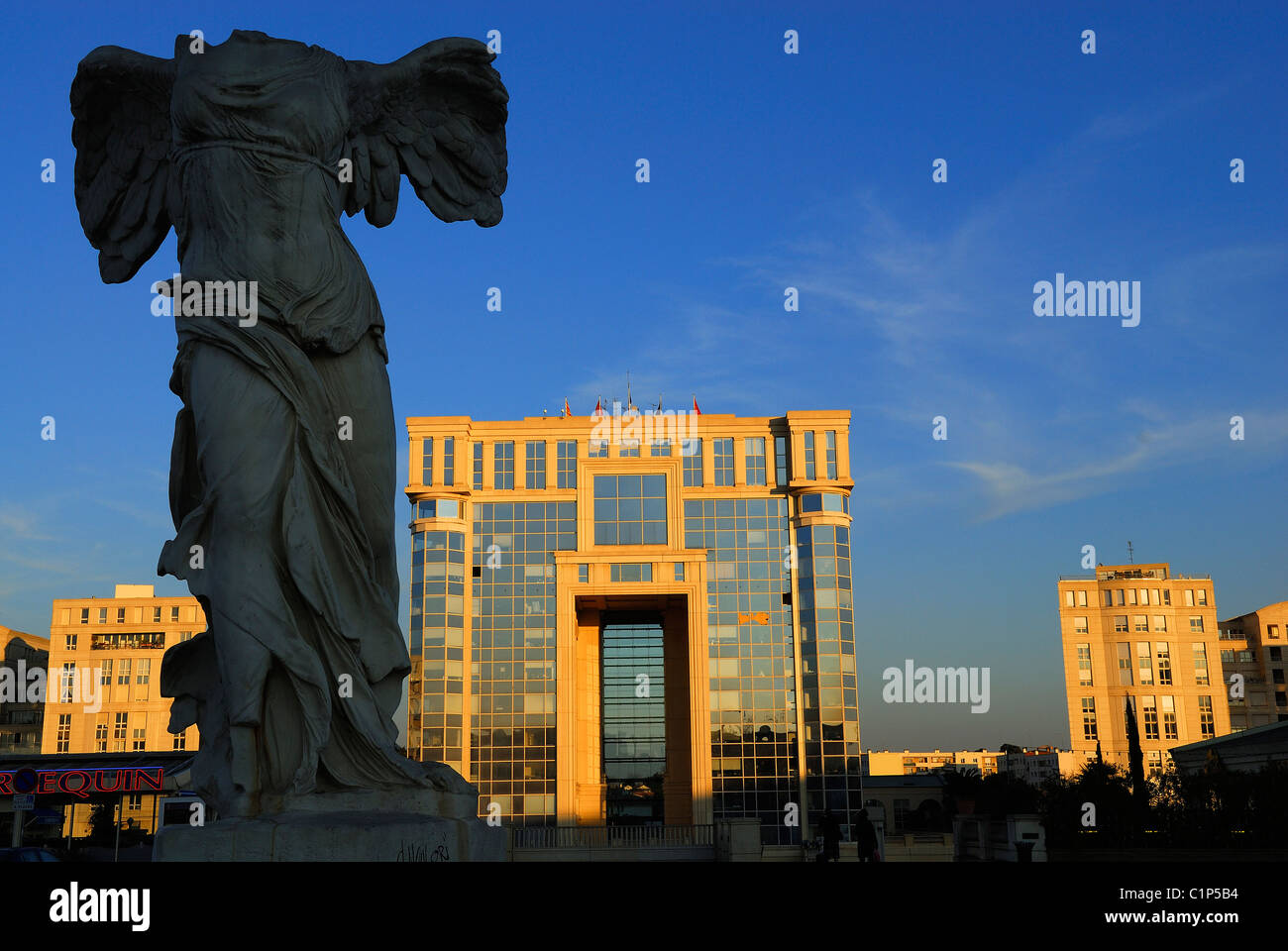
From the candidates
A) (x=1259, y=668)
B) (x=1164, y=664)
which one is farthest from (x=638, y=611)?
(x=1259, y=668)

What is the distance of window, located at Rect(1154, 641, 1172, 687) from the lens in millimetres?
125625

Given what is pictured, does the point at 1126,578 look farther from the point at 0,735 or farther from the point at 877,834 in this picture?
the point at 0,735

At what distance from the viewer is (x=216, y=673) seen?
6129 mm

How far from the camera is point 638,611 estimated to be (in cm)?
7612

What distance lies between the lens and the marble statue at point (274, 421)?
18.7ft

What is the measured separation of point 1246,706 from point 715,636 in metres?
86.9

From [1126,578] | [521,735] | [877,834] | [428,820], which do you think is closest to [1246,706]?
[1126,578]

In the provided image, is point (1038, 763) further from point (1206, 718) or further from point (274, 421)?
point (274, 421)

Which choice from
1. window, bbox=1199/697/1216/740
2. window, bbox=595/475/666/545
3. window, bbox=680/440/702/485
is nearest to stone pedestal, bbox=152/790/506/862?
window, bbox=595/475/666/545

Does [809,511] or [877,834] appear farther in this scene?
[809,511]

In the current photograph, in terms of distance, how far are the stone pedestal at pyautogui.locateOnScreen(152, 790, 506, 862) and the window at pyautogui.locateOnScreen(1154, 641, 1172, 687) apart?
136 meters

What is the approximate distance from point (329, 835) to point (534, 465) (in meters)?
68.4

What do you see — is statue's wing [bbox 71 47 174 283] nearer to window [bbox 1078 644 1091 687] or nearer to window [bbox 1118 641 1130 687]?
window [bbox 1118 641 1130 687]
